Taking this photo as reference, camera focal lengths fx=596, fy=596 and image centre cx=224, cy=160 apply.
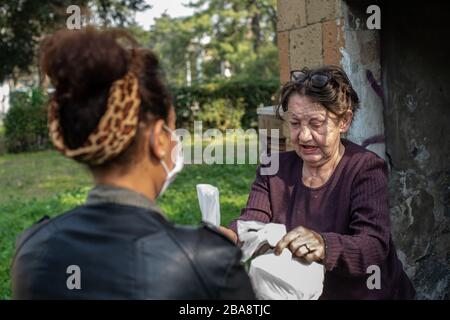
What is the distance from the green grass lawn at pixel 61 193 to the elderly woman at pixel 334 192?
10.4 ft

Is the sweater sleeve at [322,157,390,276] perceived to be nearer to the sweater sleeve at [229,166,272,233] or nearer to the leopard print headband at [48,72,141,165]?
the sweater sleeve at [229,166,272,233]

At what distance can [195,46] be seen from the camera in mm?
34344

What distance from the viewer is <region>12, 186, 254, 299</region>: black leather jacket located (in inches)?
57.3

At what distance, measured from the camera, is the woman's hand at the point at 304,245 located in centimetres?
222

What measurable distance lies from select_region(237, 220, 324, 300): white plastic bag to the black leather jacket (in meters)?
0.59

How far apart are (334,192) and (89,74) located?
1.45m

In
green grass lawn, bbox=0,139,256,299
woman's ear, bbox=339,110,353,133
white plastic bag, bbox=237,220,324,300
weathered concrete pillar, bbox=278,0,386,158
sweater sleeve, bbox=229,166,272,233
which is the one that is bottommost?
green grass lawn, bbox=0,139,256,299

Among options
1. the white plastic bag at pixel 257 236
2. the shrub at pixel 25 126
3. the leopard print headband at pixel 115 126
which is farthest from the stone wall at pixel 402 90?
the shrub at pixel 25 126

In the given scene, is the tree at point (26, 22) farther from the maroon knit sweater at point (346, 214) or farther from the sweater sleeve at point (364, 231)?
the sweater sleeve at point (364, 231)

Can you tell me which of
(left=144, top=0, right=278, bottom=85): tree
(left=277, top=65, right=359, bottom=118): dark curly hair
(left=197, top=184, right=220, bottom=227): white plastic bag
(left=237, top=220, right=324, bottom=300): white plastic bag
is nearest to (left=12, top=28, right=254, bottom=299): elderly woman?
(left=237, top=220, right=324, bottom=300): white plastic bag

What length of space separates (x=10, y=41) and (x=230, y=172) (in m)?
10.5

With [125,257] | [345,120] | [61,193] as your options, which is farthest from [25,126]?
[125,257]

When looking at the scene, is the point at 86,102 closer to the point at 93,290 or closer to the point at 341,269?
the point at 93,290
